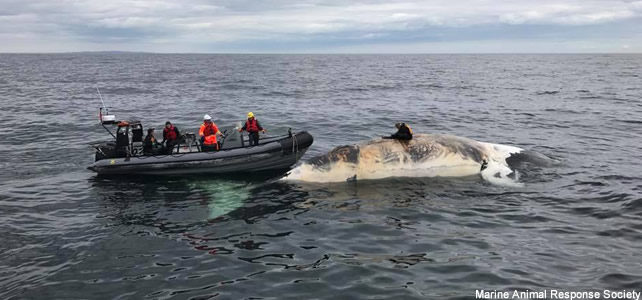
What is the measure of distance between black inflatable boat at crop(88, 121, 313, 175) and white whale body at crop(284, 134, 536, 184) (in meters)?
2.09

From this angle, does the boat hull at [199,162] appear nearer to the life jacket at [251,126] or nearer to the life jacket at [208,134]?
the life jacket at [208,134]

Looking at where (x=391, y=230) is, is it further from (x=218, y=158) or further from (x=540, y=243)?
(x=218, y=158)

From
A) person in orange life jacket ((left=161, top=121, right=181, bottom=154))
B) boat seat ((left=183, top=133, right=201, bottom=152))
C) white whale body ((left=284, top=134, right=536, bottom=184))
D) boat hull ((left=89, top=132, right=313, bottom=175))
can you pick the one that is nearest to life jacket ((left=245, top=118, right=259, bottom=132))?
boat hull ((left=89, top=132, right=313, bottom=175))

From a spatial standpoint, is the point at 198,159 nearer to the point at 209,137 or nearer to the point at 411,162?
the point at 209,137

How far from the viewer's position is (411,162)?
14.1 metres

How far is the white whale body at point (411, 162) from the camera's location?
1412cm

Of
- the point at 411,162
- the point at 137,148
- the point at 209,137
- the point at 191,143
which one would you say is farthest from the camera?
the point at 191,143

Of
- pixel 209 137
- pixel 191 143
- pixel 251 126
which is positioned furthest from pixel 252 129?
pixel 191 143

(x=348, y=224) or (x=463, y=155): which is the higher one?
(x=463, y=155)

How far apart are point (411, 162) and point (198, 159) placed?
7215 millimetres

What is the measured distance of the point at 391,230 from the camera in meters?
11.1

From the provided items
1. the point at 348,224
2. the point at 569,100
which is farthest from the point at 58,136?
the point at 569,100

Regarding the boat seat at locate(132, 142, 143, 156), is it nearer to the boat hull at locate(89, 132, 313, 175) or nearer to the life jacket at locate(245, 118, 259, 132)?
the boat hull at locate(89, 132, 313, 175)

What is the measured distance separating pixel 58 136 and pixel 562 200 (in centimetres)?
2321
